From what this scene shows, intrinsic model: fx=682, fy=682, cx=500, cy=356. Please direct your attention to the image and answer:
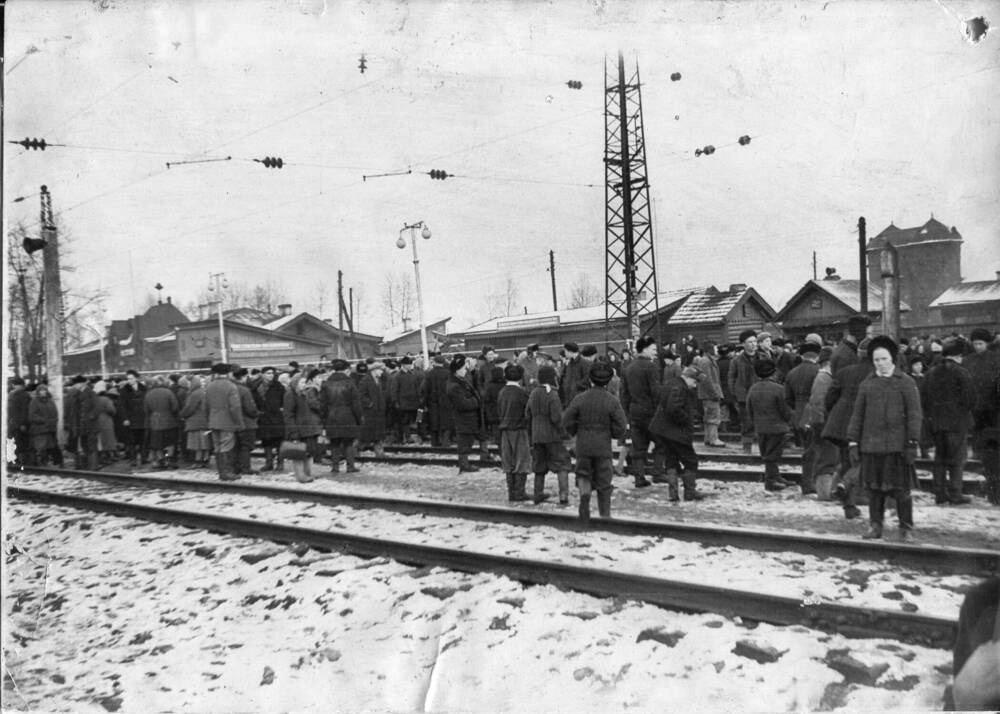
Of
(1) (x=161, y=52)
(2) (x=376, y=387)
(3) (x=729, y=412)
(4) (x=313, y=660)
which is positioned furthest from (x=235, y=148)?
(3) (x=729, y=412)

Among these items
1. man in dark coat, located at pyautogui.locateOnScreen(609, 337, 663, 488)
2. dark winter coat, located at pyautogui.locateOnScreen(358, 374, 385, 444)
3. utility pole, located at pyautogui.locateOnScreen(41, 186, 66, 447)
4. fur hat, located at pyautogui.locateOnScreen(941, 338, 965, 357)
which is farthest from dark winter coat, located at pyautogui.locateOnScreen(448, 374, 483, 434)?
fur hat, located at pyautogui.locateOnScreen(941, 338, 965, 357)

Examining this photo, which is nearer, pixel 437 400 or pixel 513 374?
pixel 513 374

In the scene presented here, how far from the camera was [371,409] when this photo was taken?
13.1m

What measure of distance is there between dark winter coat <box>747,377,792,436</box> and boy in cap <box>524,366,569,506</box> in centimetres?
239

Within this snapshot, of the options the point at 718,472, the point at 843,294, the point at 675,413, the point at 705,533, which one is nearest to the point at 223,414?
the point at 675,413

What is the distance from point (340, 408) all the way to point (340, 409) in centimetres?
2

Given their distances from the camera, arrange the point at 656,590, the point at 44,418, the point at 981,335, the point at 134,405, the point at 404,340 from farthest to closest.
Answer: the point at 404,340 → the point at 134,405 → the point at 44,418 → the point at 981,335 → the point at 656,590

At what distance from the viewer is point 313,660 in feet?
13.5

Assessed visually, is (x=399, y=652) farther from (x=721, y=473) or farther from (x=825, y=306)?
(x=825, y=306)

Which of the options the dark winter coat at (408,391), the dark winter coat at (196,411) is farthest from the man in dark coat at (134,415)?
the dark winter coat at (408,391)

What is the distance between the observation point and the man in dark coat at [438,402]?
13008mm

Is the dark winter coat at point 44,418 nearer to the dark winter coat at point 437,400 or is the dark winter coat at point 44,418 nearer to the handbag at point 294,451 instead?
the handbag at point 294,451

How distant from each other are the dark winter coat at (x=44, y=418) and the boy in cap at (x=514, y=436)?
692 centimetres

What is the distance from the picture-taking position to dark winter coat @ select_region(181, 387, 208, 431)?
1155 centimetres
